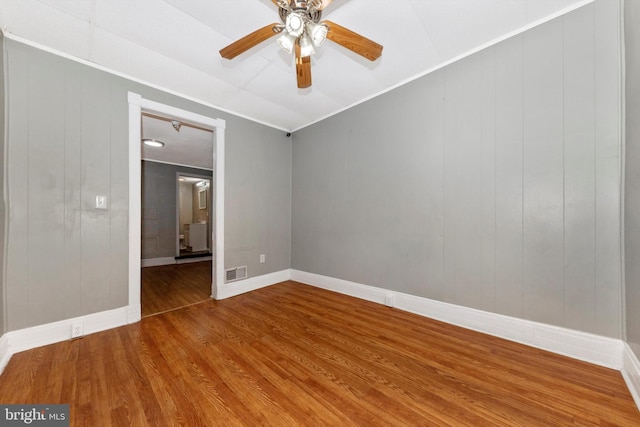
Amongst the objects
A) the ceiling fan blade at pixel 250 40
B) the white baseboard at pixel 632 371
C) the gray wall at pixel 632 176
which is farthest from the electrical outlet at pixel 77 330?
the gray wall at pixel 632 176

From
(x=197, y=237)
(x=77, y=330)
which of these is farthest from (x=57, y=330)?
(x=197, y=237)

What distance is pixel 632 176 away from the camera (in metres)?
1.52

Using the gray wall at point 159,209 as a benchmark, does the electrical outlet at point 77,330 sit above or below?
below

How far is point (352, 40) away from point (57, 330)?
3.37 metres

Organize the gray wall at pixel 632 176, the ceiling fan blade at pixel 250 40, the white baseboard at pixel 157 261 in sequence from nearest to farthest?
the gray wall at pixel 632 176 → the ceiling fan blade at pixel 250 40 → the white baseboard at pixel 157 261

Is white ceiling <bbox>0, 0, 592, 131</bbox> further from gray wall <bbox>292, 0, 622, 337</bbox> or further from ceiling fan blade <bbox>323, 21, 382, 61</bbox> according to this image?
ceiling fan blade <bbox>323, 21, 382, 61</bbox>

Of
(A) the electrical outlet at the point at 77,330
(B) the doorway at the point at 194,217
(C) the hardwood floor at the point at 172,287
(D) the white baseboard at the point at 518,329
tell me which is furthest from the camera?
(B) the doorway at the point at 194,217

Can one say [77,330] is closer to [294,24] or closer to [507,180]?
[294,24]

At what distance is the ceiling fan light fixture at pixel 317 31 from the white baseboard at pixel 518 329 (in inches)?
101

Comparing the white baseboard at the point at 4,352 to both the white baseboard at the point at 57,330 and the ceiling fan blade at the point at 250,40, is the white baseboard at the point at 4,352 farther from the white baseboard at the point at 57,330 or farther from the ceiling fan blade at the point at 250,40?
the ceiling fan blade at the point at 250,40

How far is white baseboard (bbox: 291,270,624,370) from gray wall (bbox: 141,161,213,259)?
5.28m

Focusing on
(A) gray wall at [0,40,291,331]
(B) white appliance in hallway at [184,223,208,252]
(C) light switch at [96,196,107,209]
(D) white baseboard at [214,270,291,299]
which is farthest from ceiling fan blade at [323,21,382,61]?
(B) white appliance in hallway at [184,223,208,252]

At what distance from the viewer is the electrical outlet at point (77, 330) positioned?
6.88 ft

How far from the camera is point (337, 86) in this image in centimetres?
279
